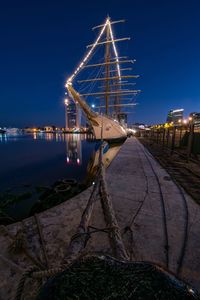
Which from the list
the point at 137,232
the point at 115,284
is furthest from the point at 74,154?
the point at 115,284

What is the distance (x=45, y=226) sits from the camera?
2910 millimetres

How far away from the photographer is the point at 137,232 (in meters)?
2.73

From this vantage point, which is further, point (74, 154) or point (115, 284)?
point (74, 154)

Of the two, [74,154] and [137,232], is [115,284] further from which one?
[74,154]

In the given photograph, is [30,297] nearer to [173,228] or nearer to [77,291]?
[77,291]

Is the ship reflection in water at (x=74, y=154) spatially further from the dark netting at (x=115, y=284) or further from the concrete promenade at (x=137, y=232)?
the dark netting at (x=115, y=284)

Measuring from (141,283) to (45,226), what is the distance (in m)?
2.39

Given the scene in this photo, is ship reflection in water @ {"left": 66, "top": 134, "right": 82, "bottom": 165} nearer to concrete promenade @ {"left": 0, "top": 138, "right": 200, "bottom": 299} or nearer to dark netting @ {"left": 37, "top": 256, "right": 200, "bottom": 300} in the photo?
concrete promenade @ {"left": 0, "top": 138, "right": 200, "bottom": 299}

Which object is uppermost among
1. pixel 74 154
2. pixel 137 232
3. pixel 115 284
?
pixel 115 284

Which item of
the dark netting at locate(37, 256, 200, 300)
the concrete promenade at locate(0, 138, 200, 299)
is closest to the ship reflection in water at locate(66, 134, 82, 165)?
the concrete promenade at locate(0, 138, 200, 299)

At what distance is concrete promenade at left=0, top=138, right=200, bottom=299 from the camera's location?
6.78 ft

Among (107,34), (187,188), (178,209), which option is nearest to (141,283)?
(178,209)

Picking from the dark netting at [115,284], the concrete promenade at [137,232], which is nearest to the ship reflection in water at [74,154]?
the concrete promenade at [137,232]

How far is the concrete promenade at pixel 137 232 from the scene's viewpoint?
2.07 m
